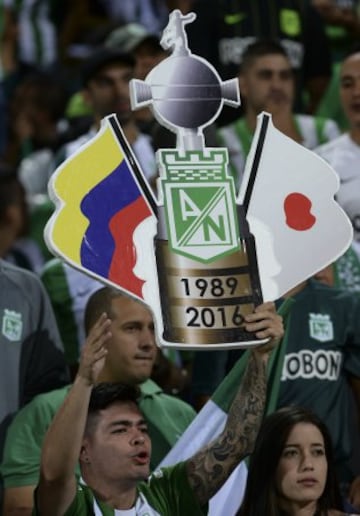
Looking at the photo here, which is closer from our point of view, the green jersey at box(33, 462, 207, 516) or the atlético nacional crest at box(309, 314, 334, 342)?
the green jersey at box(33, 462, 207, 516)

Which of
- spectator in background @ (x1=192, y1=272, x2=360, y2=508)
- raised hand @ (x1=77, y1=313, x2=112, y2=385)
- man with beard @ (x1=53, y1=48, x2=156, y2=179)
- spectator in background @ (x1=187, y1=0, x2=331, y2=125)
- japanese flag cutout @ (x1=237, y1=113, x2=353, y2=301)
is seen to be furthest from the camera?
spectator in background @ (x1=187, y1=0, x2=331, y2=125)

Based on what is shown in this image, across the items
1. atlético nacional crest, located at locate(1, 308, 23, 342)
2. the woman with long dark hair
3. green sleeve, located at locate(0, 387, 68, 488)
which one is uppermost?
atlético nacional crest, located at locate(1, 308, 23, 342)

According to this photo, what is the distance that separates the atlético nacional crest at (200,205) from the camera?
6645 millimetres

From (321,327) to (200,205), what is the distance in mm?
1757

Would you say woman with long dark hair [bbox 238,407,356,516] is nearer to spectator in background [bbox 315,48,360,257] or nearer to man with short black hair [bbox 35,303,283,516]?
man with short black hair [bbox 35,303,283,516]

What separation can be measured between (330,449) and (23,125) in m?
5.65

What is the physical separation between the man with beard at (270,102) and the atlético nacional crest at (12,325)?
112 inches

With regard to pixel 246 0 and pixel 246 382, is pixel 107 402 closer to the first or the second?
pixel 246 382

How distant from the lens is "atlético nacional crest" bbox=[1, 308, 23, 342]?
7660 millimetres

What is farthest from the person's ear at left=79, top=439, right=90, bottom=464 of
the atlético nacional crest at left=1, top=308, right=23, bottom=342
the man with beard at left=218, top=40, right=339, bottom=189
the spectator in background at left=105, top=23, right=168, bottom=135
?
the spectator in background at left=105, top=23, right=168, bottom=135

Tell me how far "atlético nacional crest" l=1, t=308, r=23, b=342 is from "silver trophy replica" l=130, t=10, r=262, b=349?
47.3 inches

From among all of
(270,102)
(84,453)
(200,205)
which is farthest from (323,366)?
(270,102)

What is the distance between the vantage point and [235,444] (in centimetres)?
700

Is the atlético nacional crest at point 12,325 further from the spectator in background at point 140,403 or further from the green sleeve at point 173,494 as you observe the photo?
the green sleeve at point 173,494
